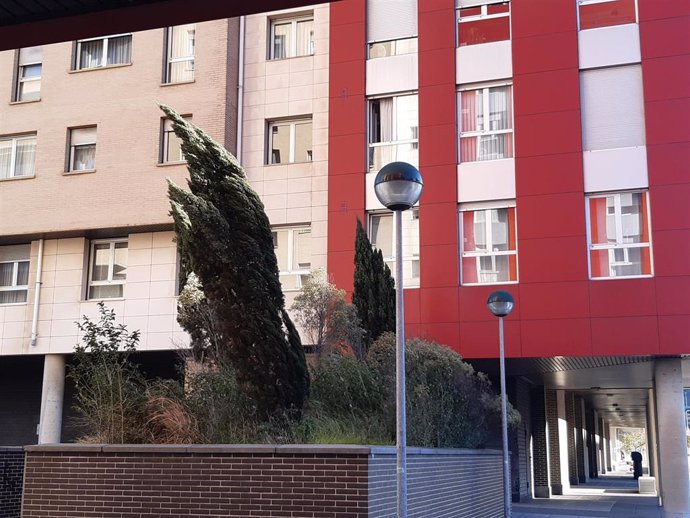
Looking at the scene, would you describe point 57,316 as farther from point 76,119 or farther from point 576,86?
point 576,86

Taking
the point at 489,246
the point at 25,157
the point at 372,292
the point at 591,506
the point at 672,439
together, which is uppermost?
the point at 25,157

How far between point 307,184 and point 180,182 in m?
3.37

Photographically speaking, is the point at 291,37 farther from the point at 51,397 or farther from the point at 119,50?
the point at 51,397

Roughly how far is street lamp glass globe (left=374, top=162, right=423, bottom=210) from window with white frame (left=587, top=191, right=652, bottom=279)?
41.2ft

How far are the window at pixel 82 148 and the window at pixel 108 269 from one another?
7.31 ft

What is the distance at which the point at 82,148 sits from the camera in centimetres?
2519

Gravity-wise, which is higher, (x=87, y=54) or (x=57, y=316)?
(x=87, y=54)

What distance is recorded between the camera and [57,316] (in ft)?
81.7

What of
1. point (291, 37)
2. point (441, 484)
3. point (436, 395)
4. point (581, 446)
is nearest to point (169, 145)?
point (291, 37)

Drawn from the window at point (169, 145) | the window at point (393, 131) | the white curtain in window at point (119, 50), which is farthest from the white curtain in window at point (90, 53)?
the window at point (393, 131)

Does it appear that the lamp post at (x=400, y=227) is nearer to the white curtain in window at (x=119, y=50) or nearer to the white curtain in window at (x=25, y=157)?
the white curtain in window at (x=119, y=50)

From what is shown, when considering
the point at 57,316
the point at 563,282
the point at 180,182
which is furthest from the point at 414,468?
the point at 57,316

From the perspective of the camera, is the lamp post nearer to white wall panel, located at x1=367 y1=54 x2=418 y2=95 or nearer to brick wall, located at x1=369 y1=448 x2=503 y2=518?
brick wall, located at x1=369 y1=448 x2=503 y2=518

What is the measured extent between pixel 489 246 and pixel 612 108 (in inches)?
174
